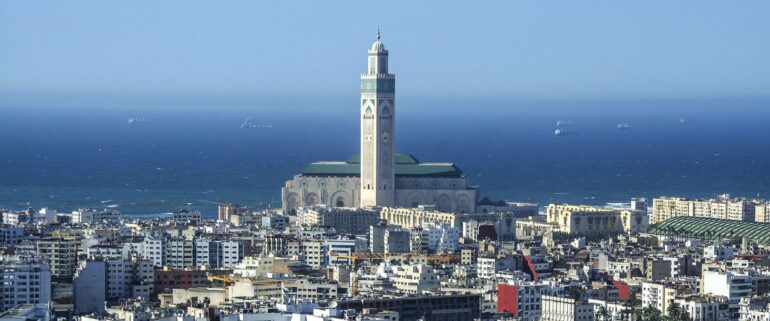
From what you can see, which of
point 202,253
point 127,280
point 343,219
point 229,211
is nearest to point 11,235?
point 202,253

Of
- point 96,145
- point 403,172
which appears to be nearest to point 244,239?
point 403,172

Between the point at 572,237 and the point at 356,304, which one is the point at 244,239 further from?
the point at 356,304

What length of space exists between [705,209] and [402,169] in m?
7.60

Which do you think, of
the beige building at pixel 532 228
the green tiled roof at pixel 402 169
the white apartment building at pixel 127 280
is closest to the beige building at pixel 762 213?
the beige building at pixel 532 228

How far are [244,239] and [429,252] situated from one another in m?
3.64

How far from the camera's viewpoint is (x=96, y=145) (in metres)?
121

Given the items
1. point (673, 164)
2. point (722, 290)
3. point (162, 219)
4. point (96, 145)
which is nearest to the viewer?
point (722, 290)

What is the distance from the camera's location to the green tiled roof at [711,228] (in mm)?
54956

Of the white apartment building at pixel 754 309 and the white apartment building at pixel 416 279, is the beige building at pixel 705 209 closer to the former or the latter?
the white apartment building at pixel 416 279

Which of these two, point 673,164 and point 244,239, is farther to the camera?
point 673,164

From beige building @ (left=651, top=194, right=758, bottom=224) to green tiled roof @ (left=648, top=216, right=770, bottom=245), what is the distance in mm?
2730

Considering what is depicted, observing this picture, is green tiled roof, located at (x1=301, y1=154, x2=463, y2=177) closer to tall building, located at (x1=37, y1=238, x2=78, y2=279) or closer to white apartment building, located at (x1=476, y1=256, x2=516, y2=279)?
white apartment building, located at (x1=476, y1=256, x2=516, y2=279)

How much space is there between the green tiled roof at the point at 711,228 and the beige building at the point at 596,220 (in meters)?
0.46

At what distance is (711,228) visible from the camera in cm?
5716
